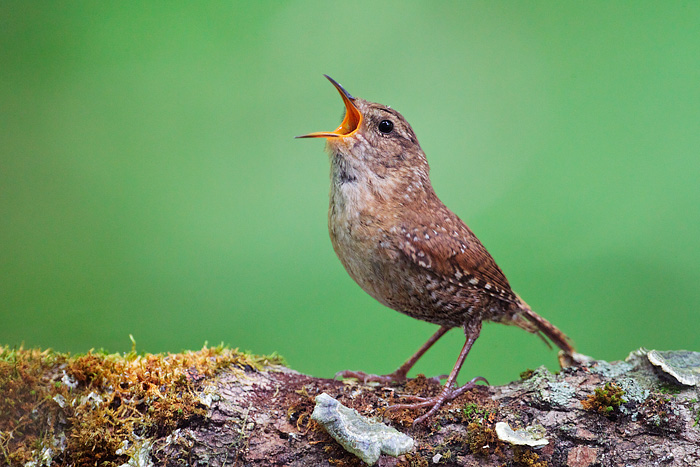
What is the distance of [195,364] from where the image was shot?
239 centimetres

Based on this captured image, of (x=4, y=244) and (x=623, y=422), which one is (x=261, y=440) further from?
(x=4, y=244)

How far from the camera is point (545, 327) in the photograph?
10.3 feet

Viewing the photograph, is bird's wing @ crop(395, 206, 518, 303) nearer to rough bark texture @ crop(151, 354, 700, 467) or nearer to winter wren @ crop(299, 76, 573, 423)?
winter wren @ crop(299, 76, 573, 423)

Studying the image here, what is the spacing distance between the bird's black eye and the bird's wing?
0.55 meters

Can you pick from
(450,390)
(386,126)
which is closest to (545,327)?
(450,390)

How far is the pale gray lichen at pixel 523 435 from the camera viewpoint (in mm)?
2125

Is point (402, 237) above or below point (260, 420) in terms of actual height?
above

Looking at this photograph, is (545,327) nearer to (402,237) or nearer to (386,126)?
(402,237)

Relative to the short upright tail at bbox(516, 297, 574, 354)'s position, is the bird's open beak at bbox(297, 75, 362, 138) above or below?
above

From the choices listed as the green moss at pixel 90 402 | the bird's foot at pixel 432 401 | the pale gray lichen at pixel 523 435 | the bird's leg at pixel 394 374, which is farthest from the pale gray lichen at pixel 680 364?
the green moss at pixel 90 402

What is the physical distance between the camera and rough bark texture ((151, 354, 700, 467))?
6.98 feet

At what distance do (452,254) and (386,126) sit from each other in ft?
2.78

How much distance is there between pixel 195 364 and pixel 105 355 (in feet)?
1.36

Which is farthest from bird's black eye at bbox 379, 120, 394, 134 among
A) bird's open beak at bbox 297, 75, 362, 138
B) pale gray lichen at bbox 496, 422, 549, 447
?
pale gray lichen at bbox 496, 422, 549, 447
